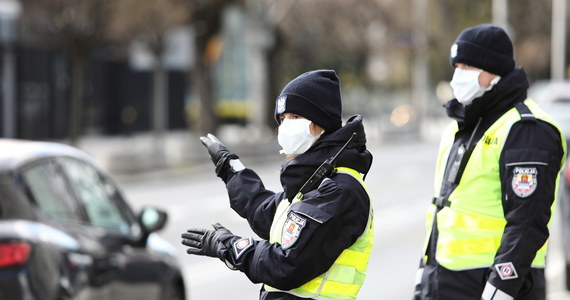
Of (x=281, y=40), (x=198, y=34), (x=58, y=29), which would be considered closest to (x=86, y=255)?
(x=58, y=29)

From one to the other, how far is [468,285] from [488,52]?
3.15 ft

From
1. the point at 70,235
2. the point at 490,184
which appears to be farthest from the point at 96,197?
the point at 490,184

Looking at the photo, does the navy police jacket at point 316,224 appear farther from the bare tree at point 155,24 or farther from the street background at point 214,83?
the bare tree at point 155,24

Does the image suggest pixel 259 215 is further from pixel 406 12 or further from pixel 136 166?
pixel 406 12

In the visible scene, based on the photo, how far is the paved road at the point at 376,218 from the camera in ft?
36.0

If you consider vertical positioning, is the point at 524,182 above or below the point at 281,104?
below

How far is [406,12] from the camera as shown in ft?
206

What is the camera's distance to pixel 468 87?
15.9ft

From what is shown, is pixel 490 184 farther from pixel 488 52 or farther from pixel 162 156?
pixel 162 156

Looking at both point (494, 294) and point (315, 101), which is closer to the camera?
point (315, 101)

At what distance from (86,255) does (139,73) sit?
42.9 meters

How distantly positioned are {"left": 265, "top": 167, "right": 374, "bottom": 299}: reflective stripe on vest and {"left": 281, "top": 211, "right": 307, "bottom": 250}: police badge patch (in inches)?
2.9

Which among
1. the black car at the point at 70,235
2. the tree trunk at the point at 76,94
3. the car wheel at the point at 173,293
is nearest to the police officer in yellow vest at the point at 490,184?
the black car at the point at 70,235

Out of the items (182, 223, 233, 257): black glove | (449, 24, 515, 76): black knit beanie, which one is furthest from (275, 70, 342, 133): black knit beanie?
(449, 24, 515, 76): black knit beanie
